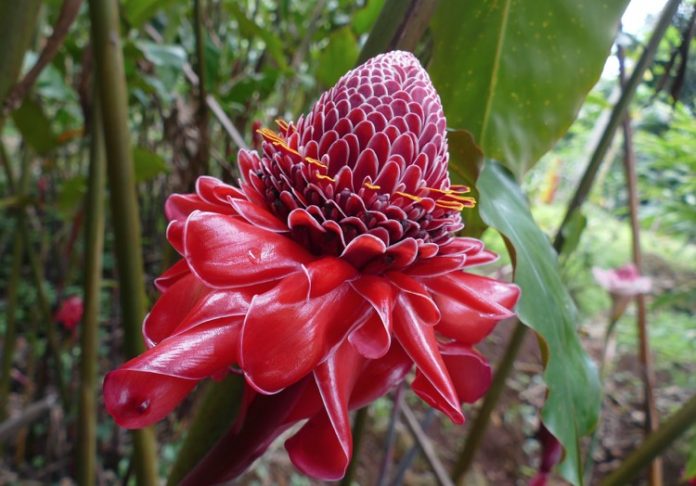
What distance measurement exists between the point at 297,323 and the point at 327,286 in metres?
0.03

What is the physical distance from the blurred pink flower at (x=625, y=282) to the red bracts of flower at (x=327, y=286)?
0.91 m

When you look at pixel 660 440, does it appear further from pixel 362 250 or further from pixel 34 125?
pixel 34 125

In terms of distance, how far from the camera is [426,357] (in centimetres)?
25

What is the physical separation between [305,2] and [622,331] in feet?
7.35

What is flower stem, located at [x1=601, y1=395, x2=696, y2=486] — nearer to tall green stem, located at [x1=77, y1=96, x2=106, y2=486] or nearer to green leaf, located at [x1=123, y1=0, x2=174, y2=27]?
tall green stem, located at [x1=77, y1=96, x2=106, y2=486]

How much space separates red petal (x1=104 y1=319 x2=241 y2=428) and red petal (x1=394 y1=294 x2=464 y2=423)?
0.09 metres

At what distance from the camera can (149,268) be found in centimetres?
159

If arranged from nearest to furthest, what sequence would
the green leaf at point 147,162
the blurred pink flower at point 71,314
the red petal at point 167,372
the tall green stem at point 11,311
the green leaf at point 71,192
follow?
1. the red petal at point 167,372
2. the green leaf at point 147,162
3. the green leaf at point 71,192
4. the tall green stem at point 11,311
5. the blurred pink flower at point 71,314

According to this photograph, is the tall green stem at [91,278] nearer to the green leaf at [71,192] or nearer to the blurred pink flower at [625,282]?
the green leaf at [71,192]

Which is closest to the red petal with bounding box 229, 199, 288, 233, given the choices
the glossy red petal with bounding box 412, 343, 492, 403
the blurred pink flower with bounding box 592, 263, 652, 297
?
the glossy red petal with bounding box 412, 343, 492, 403

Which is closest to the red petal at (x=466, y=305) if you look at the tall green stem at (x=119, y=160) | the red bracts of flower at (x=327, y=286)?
the red bracts of flower at (x=327, y=286)

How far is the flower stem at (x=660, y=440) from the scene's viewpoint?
547mm

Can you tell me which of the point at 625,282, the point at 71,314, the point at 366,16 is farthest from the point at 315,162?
the point at 71,314

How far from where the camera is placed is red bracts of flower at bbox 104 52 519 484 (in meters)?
0.23
